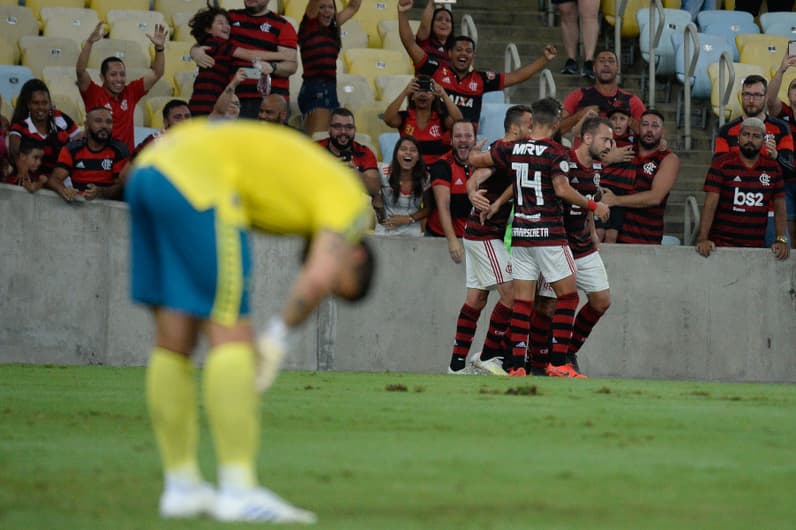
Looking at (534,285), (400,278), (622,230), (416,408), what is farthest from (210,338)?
(622,230)

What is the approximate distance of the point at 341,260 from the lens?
4.74m

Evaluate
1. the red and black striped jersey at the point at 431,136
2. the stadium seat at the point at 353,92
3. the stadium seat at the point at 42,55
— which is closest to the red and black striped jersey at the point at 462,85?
the red and black striped jersey at the point at 431,136

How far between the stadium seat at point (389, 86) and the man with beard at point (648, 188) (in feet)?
10.3

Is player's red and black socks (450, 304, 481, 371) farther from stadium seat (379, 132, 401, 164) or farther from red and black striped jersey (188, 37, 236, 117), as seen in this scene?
red and black striped jersey (188, 37, 236, 117)

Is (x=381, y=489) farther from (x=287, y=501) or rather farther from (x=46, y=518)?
(x=46, y=518)

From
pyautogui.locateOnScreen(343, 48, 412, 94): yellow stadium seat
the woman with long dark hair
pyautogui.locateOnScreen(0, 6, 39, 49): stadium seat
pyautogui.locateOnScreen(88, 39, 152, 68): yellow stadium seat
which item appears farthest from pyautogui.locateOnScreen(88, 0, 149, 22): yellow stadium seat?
the woman with long dark hair

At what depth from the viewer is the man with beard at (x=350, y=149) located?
1409 centimetres

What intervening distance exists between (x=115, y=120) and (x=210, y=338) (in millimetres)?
9915

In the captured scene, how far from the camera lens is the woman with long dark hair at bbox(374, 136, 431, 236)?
46.0 ft

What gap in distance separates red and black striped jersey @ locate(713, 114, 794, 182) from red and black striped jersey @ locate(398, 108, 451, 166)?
274cm

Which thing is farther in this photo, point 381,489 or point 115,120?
point 115,120

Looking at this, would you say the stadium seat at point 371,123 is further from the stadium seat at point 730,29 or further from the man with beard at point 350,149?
the stadium seat at point 730,29

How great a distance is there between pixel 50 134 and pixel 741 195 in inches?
263

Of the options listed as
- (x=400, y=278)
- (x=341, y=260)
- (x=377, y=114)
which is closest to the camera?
(x=341, y=260)
